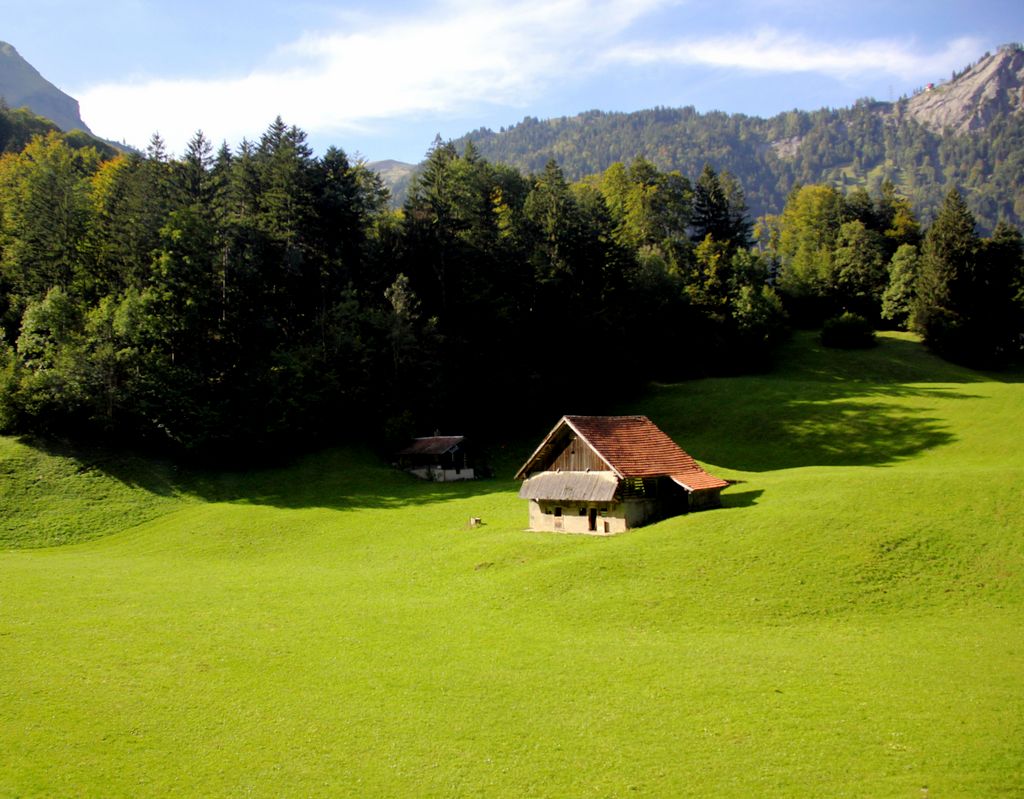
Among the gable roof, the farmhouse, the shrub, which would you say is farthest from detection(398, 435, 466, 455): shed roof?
the shrub

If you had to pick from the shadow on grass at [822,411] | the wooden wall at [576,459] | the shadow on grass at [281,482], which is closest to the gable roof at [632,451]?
the wooden wall at [576,459]

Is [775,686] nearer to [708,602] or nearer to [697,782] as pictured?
[697,782]

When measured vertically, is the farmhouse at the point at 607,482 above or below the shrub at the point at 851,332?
below

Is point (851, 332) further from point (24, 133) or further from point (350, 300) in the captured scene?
point (24, 133)

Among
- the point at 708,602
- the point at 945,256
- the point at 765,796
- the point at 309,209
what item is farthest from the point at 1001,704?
the point at 945,256

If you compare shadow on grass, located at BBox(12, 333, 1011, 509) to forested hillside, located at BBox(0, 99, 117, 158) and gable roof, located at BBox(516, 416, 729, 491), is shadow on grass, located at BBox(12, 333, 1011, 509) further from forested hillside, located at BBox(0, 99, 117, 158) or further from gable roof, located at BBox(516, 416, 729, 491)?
forested hillside, located at BBox(0, 99, 117, 158)

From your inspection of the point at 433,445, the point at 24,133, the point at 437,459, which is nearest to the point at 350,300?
the point at 433,445

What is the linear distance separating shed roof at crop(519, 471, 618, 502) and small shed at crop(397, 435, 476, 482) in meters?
17.5

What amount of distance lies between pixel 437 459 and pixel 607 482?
23.2m

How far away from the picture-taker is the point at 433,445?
5834 cm

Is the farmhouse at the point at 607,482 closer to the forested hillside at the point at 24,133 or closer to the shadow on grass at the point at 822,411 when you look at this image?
the shadow on grass at the point at 822,411

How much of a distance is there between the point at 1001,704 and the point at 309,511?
125 feet

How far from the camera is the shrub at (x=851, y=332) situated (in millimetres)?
85500

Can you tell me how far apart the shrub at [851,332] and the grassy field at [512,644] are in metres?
39.0
